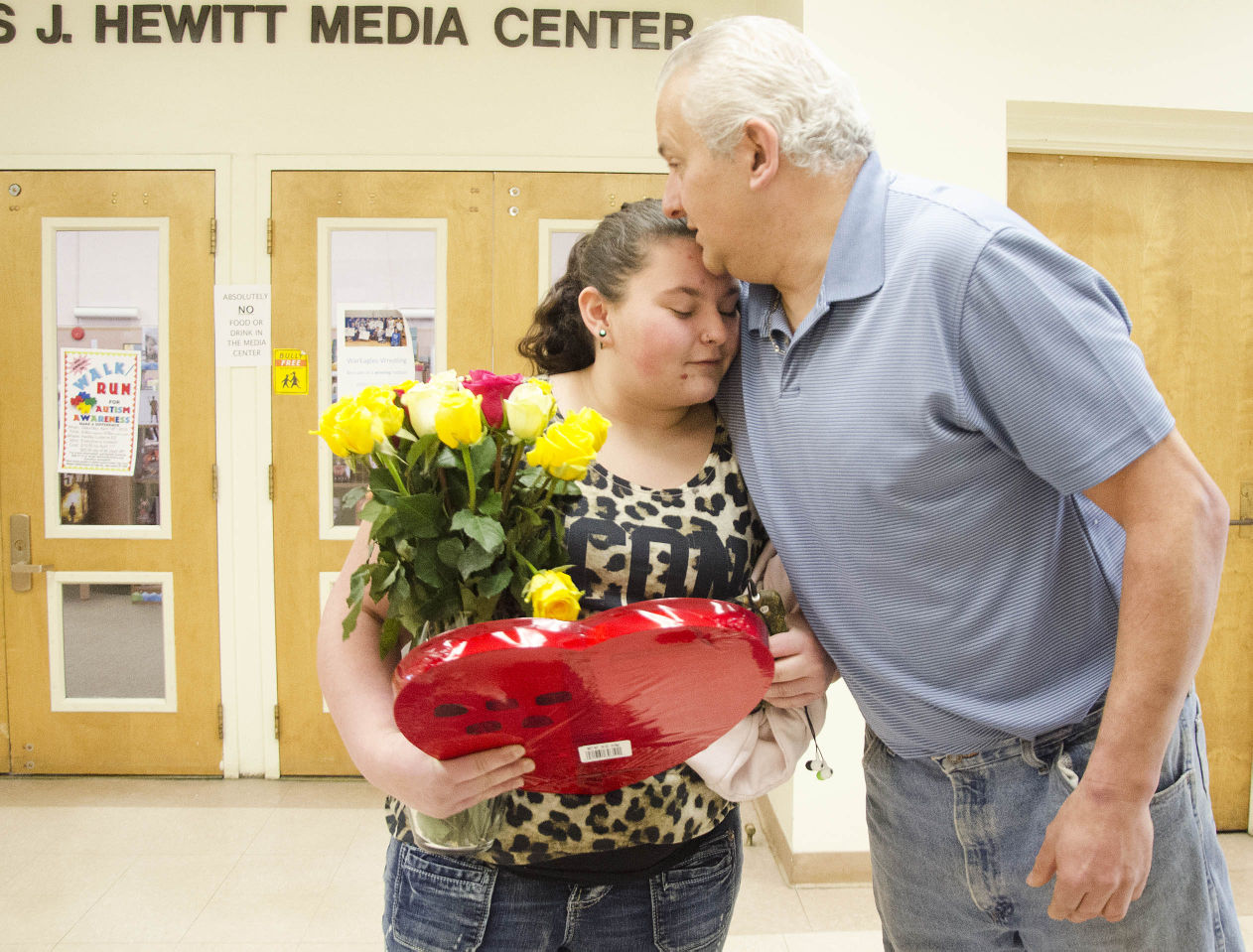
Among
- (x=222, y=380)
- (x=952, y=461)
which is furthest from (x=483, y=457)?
(x=222, y=380)

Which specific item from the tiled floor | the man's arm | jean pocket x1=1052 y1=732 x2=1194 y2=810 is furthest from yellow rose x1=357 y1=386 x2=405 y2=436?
the tiled floor

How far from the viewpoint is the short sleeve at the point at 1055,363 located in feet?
2.81

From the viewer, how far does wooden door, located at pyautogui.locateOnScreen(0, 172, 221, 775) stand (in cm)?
336

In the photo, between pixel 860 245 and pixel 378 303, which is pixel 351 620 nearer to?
pixel 860 245

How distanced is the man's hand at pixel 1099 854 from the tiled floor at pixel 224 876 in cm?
169

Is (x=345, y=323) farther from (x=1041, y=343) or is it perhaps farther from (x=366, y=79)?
(x=1041, y=343)

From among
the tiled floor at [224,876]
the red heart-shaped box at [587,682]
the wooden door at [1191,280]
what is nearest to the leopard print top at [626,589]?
the red heart-shaped box at [587,682]

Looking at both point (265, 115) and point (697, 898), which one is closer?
point (697, 898)

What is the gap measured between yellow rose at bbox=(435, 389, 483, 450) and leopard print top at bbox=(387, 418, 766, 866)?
0.80 ft

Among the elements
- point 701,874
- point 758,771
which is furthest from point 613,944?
point 758,771

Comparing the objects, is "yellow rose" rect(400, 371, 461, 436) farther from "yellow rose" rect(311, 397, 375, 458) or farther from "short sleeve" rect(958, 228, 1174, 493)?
"short sleeve" rect(958, 228, 1174, 493)

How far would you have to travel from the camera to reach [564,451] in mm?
819

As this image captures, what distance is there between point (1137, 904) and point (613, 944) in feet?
1.97

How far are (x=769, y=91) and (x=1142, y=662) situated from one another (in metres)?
0.71
